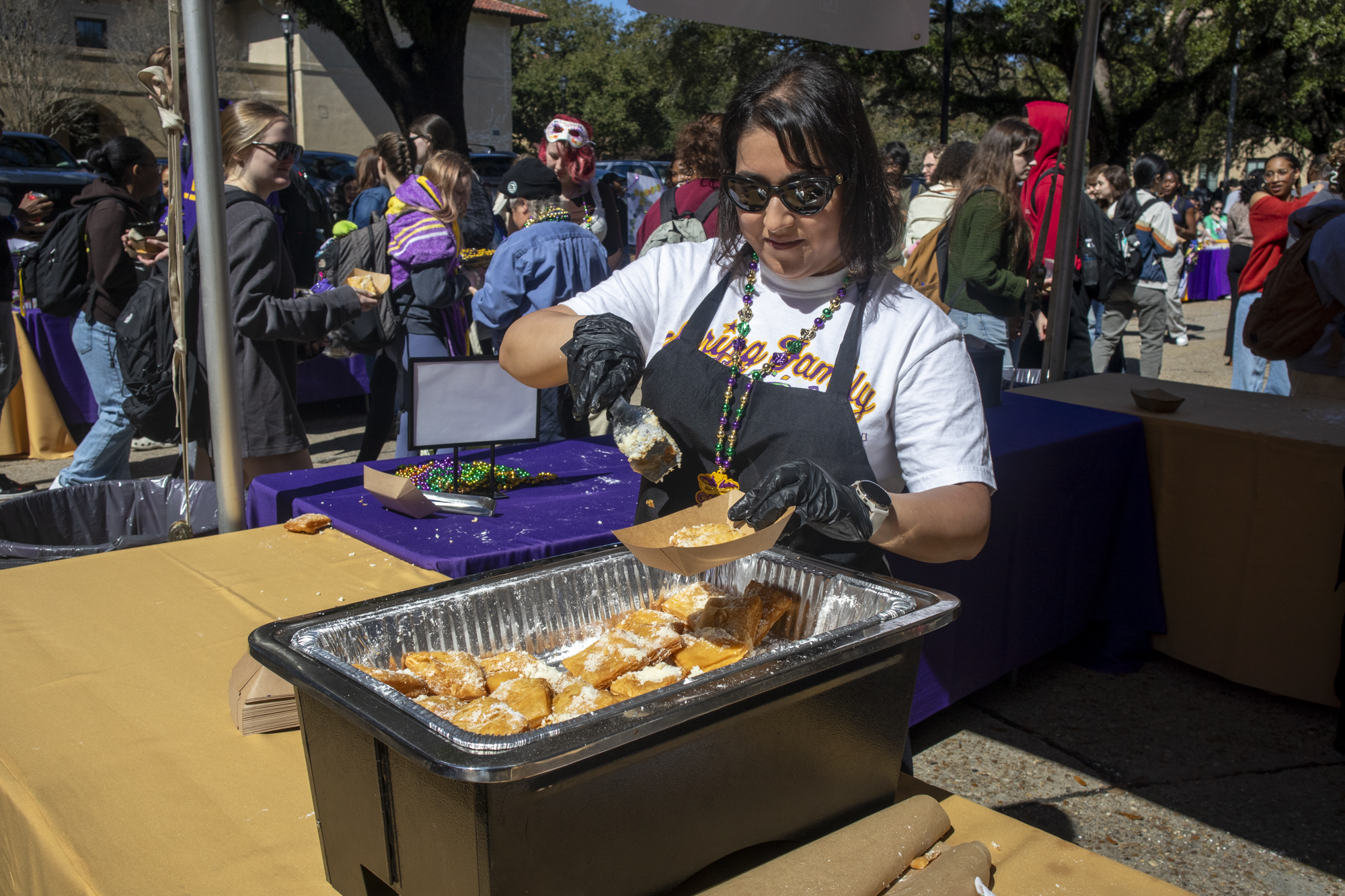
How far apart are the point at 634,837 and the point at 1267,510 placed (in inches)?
110

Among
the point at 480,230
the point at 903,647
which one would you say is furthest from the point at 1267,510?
the point at 480,230

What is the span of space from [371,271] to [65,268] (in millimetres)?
1615

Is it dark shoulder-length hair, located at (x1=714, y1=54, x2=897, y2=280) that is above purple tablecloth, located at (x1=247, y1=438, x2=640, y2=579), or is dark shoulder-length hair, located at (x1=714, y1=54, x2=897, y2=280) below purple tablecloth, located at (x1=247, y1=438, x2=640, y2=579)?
above

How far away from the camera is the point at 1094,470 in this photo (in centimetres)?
302

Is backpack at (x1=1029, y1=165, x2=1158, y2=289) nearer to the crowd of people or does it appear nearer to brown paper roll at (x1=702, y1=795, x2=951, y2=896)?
the crowd of people

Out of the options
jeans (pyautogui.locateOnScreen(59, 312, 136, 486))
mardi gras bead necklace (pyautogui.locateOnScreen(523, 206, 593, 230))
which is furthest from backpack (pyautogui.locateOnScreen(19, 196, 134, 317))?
mardi gras bead necklace (pyautogui.locateOnScreen(523, 206, 593, 230))

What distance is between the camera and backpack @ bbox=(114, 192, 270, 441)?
310 centimetres

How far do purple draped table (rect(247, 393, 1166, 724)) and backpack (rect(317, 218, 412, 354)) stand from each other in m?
1.57

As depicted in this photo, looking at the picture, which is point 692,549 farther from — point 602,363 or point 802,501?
point 602,363

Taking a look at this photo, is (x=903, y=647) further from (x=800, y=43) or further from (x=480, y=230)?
(x=800, y=43)

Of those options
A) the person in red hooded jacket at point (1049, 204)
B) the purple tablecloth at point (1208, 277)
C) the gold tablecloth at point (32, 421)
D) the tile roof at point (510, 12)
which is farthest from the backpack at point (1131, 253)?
the tile roof at point (510, 12)

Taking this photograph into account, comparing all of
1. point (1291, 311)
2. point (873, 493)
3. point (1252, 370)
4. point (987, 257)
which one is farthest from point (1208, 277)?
point (873, 493)

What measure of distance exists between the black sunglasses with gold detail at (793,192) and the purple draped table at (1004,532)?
957 mm

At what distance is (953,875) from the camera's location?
0.99 meters
